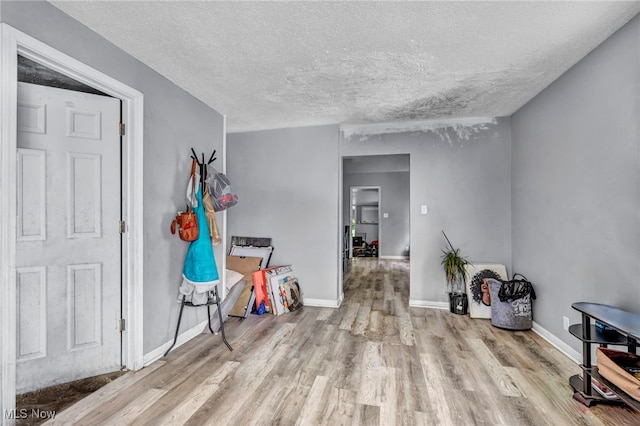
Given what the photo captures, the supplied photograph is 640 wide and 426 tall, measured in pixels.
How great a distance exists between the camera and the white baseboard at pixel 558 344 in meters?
2.49

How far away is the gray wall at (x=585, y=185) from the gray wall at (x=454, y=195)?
15.2 inches

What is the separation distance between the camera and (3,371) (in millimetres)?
1532

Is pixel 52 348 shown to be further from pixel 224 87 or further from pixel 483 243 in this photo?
pixel 483 243

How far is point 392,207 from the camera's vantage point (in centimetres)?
850

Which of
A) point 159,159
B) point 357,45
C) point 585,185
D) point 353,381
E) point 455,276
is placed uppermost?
point 357,45

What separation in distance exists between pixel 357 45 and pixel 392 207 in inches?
263

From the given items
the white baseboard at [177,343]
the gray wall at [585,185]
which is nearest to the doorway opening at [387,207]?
the gray wall at [585,185]

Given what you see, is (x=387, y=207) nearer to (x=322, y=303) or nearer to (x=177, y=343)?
(x=322, y=303)

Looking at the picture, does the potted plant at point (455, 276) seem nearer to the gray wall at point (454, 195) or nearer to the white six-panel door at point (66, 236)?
the gray wall at point (454, 195)

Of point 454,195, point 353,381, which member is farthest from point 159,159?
point 454,195

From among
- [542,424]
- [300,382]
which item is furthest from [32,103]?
[542,424]

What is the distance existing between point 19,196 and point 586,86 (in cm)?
422

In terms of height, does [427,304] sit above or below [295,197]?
below

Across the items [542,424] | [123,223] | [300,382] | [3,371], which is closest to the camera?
[3,371]
